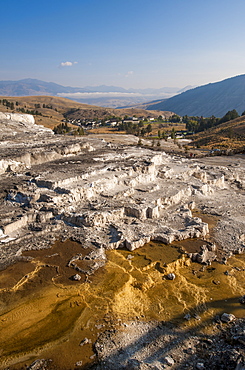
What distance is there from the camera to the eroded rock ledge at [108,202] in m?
17.9

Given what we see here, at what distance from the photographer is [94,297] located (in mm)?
12953

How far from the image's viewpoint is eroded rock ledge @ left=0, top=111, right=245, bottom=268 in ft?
58.6

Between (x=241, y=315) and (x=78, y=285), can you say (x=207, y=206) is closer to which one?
(x=241, y=315)

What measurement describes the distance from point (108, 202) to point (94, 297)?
9.30m

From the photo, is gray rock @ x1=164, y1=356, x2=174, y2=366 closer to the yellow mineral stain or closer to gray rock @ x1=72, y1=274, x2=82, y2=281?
the yellow mineral stain

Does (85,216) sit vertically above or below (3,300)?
above

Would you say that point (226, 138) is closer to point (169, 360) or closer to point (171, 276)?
point (171, 276)

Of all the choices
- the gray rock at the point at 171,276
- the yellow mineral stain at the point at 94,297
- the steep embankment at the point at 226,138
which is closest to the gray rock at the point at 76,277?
the yellow mineral stain at the point at 94,297

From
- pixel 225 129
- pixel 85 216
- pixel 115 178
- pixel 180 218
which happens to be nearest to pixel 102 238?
pixel 85 216

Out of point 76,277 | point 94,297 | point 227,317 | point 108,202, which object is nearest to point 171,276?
point 227,317

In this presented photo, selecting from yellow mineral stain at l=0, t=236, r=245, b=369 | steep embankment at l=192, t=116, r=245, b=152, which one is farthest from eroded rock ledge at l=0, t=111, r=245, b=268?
steep embankment at l=192, t=116, r=245, b=152

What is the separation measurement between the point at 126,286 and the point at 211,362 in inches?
216

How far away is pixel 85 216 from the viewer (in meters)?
18.8

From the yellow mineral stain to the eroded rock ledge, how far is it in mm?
1398
